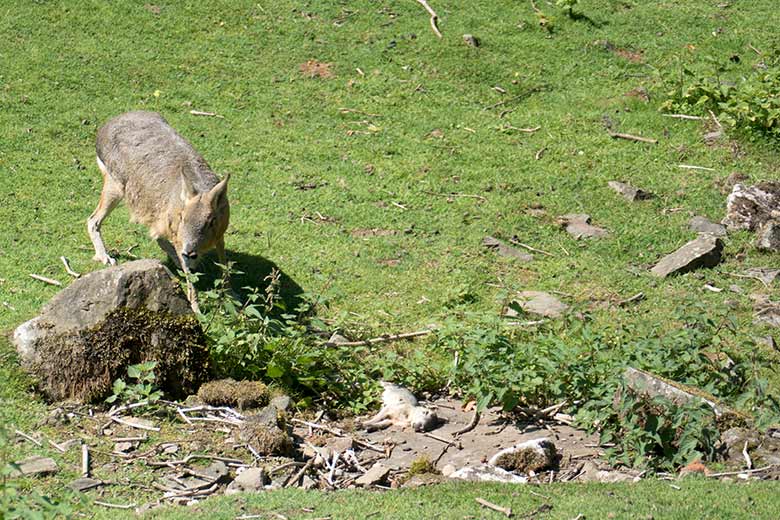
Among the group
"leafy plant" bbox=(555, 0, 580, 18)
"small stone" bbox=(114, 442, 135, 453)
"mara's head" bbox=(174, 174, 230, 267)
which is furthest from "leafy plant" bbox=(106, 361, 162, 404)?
"leafy plant" bbox=(555, 0, 580, 18)

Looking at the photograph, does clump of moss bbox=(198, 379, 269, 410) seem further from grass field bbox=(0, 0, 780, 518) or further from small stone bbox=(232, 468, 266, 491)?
grass field bbox=(0, 0, 780, 518)

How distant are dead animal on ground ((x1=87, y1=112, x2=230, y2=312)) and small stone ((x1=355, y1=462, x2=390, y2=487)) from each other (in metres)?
2.38

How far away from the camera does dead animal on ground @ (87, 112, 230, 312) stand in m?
8.72

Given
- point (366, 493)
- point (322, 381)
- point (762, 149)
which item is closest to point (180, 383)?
point (322, 381)

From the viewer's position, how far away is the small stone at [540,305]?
8.74 metres

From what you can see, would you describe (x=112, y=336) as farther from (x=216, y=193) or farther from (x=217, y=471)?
(x=216, y=193)

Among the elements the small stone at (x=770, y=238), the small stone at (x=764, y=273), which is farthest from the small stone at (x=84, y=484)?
the small stone at (x=770, y=238)

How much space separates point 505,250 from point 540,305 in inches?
47.6

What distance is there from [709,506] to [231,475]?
106 inches

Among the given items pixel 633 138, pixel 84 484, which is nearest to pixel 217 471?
pixel 84 484

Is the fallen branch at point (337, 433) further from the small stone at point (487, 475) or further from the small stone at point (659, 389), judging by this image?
the small stone at point (659, 389)

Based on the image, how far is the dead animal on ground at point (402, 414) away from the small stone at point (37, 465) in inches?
82.8

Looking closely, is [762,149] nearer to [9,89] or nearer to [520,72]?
[520,72]

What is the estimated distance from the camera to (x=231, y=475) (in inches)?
246
